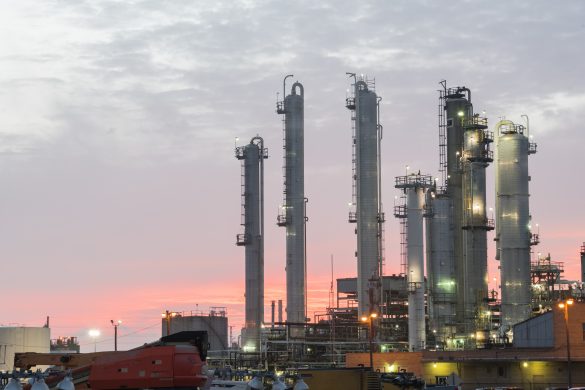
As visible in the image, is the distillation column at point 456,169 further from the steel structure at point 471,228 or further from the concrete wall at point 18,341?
the concrete wall at point 18,341

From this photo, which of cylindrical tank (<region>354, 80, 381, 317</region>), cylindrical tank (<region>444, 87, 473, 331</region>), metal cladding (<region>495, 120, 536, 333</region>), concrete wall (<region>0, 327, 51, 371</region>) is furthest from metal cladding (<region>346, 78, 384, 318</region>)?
concrete wall (<region>0, 327, 51, 371</region>)

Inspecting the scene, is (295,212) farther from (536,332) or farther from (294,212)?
(536,332)

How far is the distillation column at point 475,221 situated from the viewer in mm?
95625

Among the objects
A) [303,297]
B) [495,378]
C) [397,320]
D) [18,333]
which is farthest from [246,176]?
[495,378]

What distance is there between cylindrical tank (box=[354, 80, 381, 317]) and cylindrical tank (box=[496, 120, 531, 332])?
47.3ft

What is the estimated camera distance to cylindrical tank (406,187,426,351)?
9150cm

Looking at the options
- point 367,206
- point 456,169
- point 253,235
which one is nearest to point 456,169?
point 456,169

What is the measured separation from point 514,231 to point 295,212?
24.7 m

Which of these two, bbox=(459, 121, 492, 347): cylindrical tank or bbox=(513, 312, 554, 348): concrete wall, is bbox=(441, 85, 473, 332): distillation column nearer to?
bbox=(459, 121, 492, 347): cylindrical tank

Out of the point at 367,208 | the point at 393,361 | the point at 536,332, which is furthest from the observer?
the point at 367,208

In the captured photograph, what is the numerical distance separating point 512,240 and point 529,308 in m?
6.08

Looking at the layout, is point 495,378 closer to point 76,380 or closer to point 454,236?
point 454,236

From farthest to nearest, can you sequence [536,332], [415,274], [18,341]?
1. [18,341]
2. [415,274]
3. [536,332]

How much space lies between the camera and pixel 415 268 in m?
91.5
